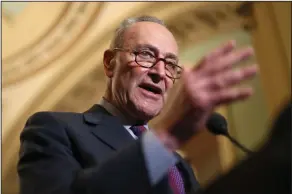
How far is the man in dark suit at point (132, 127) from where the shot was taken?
63 cm

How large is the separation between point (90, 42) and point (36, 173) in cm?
273

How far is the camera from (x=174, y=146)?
0.65 metres

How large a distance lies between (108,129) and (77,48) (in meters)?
2.53

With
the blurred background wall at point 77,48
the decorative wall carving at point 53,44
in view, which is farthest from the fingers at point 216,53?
the decorative wall carving at point 53,44

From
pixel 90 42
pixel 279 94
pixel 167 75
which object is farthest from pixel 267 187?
pixel 90 42

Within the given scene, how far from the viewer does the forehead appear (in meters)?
1.23

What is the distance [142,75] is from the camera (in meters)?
1.14

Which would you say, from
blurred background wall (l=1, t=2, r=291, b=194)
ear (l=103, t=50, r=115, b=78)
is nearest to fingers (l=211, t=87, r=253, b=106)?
ear (l=103, t=50, r=115, b=78)

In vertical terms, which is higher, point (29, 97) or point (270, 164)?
point (270, 164)

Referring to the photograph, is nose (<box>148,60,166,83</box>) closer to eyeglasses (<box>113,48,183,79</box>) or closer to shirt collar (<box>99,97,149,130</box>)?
eyeglasses (<box>113,48,183,79</box>)

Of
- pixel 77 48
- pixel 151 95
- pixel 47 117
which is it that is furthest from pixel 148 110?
pixel 77 48

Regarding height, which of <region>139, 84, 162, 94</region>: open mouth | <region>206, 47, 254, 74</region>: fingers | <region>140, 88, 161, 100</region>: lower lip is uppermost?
<region>206, 47, 254, 74</region>: fingers

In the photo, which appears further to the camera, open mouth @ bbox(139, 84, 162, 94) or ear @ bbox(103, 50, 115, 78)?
ear @ bbox(103, 50, 115, 78)

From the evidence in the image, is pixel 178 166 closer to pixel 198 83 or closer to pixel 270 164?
pixel 198 83
